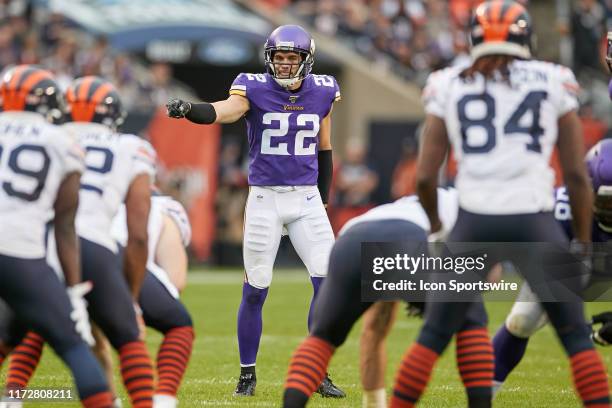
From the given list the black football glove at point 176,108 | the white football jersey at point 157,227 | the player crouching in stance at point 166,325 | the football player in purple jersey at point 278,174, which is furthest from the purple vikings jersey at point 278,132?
the player crouching in stance at point 166,325

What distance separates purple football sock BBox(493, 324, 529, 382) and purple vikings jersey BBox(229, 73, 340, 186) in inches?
58.6

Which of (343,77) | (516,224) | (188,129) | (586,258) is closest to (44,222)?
(516,224)

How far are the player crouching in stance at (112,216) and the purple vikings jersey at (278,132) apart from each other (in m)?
1.76

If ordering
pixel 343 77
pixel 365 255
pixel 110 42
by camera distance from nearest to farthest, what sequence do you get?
1. pixel 365 255
2. pixel 110 42
3. pixel 343 77

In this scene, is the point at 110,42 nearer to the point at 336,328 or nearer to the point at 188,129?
the point at 188,129

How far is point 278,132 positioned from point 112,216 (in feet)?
6.69

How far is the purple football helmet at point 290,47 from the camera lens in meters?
6.79

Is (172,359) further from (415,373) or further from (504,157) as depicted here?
(504,157)

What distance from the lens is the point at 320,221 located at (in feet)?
22.3

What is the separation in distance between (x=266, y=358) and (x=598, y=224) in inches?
109

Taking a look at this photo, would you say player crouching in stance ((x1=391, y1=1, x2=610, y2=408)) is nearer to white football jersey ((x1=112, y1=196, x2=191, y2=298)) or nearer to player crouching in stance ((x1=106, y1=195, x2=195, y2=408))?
player crouching in stance ((x1=106, y1=195, x2=195, y2=408))

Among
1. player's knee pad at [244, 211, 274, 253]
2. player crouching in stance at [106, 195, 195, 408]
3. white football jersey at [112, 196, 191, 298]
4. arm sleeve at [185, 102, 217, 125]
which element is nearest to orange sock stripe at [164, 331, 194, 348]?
player crouching in stance at [106, 195, 195, 408]

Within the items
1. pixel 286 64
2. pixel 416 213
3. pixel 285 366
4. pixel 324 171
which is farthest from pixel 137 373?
pixel 285 366

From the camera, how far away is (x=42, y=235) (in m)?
4.48
